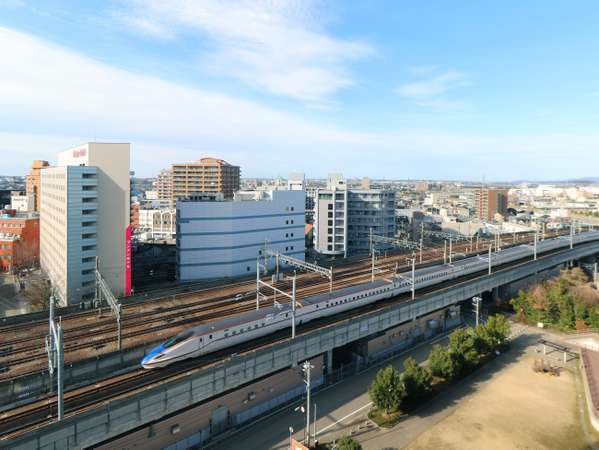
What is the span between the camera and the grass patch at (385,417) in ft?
102

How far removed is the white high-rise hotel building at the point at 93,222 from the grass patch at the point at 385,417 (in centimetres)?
3455

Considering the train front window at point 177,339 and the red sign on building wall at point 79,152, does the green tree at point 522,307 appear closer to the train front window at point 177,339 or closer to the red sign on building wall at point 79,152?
the train front window at point 177,339

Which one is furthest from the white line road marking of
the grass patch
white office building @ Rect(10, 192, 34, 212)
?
white office building @ Rect(10, 192, 34, 212)

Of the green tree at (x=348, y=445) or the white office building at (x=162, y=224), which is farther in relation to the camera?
the white office building at (x=162, y=224)

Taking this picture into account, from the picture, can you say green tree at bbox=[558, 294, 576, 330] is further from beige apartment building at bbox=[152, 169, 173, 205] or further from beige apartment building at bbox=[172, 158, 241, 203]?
beige apartment building at bbox=[152, 169, 173, 205]

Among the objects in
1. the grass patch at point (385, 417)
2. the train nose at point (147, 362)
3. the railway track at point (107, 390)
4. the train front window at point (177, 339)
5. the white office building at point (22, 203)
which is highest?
the white office building at point (22, 203)

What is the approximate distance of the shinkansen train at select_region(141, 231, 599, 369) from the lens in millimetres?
30469

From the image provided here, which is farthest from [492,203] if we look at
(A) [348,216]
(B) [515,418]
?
(B) [515,418]

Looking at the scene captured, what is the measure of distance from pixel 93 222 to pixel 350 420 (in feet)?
125

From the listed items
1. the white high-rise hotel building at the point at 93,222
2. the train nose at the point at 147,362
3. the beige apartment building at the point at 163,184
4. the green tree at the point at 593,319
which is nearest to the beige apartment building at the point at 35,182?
the beige apartment building at the point at 163,184

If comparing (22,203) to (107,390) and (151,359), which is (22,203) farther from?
(107,390)

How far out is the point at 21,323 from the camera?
40.9 metres

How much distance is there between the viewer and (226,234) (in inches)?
2421

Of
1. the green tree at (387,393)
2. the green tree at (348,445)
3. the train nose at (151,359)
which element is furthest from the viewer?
the green tree at (387,393)
